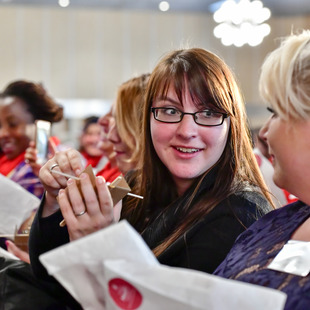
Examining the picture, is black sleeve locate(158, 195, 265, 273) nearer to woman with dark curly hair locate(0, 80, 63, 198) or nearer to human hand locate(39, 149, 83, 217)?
human hand locate(39, 149, 83, 217)

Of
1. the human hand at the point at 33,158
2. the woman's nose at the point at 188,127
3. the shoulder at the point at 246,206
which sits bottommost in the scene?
the human hand at the point at 33,158

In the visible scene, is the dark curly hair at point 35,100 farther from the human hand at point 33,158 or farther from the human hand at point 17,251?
the human hand at point 17,251

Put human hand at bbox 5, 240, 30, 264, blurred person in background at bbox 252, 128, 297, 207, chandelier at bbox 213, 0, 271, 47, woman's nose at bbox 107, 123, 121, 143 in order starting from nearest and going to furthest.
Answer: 1. human hand at bbox 5, 240, 30, 264
2. woman's nose at bbox 107, 123, 121, 143
3. blurred person in background at bbox 252, 128, 297, 207
4. chandelier at bbox 213, 0, 271, 47

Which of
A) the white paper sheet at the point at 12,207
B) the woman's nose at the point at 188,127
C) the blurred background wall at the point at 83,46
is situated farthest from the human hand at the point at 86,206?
the blurred background wall at the point at 83,46

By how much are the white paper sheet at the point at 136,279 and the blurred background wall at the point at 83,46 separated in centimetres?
772

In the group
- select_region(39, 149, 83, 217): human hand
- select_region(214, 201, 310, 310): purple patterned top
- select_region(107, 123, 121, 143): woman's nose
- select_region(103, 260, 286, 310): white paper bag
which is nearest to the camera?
select_region(103, 260, 286, 310): white paper bag

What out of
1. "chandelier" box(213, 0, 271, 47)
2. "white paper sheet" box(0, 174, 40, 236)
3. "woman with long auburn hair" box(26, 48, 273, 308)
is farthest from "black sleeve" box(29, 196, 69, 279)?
"chandelier" box(213, 0, 271, 47)

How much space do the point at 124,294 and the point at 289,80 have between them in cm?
45

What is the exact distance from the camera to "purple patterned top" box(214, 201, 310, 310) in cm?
99

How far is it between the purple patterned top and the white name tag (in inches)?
0.4

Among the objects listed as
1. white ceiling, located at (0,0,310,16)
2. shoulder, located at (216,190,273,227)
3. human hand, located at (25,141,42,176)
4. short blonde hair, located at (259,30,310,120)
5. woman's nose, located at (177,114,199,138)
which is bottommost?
human hand, located at (25,141,42,176)

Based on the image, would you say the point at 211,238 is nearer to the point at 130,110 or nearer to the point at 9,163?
the point at 130,110

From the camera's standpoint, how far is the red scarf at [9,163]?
124 inches

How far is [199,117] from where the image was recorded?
1518 mm
